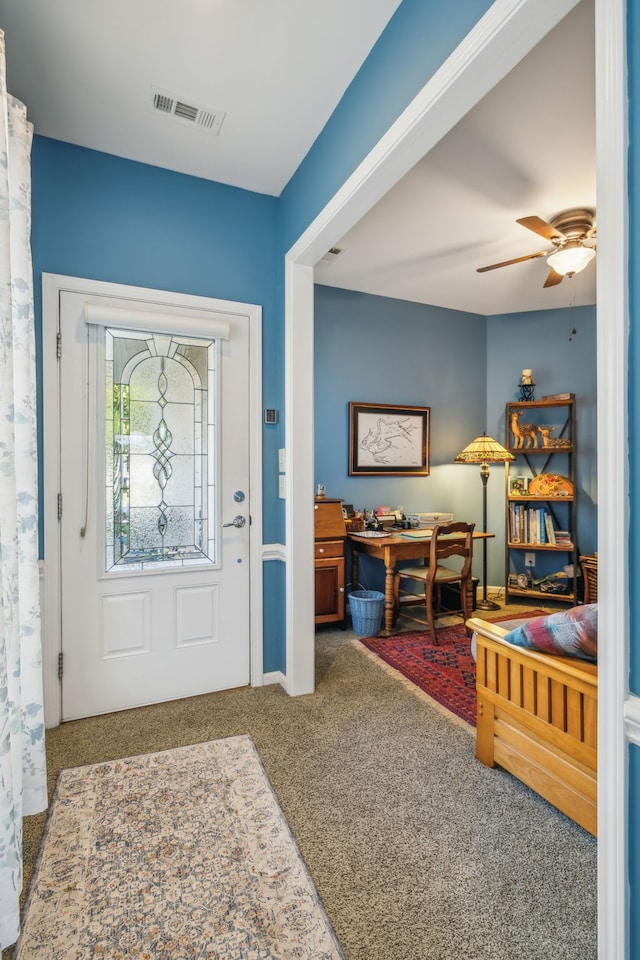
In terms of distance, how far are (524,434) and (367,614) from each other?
2448mm

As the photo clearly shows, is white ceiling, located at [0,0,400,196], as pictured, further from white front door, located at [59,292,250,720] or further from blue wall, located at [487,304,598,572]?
blue wall, located at [487,304,598,572]

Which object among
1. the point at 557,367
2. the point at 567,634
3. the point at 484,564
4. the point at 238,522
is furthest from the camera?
the point at 557,367

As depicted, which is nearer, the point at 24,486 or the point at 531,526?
the point at 24,486

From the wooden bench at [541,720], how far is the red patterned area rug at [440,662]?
0.45 metres

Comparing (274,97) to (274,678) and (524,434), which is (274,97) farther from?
(524,434)

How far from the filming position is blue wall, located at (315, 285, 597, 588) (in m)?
4.25

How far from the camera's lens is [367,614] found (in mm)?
3686

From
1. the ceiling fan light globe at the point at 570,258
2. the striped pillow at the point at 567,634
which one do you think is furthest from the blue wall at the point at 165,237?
the ceiling fan light globe at the point at 570,258

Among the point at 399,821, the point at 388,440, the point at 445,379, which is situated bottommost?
the point at 399,821

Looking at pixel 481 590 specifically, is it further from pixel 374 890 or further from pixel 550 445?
pixel 374 890

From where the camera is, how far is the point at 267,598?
2852mm

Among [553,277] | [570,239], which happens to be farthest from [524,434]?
[570,239]

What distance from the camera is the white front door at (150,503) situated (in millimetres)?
2426

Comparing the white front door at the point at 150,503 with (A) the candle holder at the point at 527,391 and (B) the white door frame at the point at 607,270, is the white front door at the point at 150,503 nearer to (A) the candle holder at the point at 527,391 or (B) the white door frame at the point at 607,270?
(B) the white door frame at the point at 607,270
